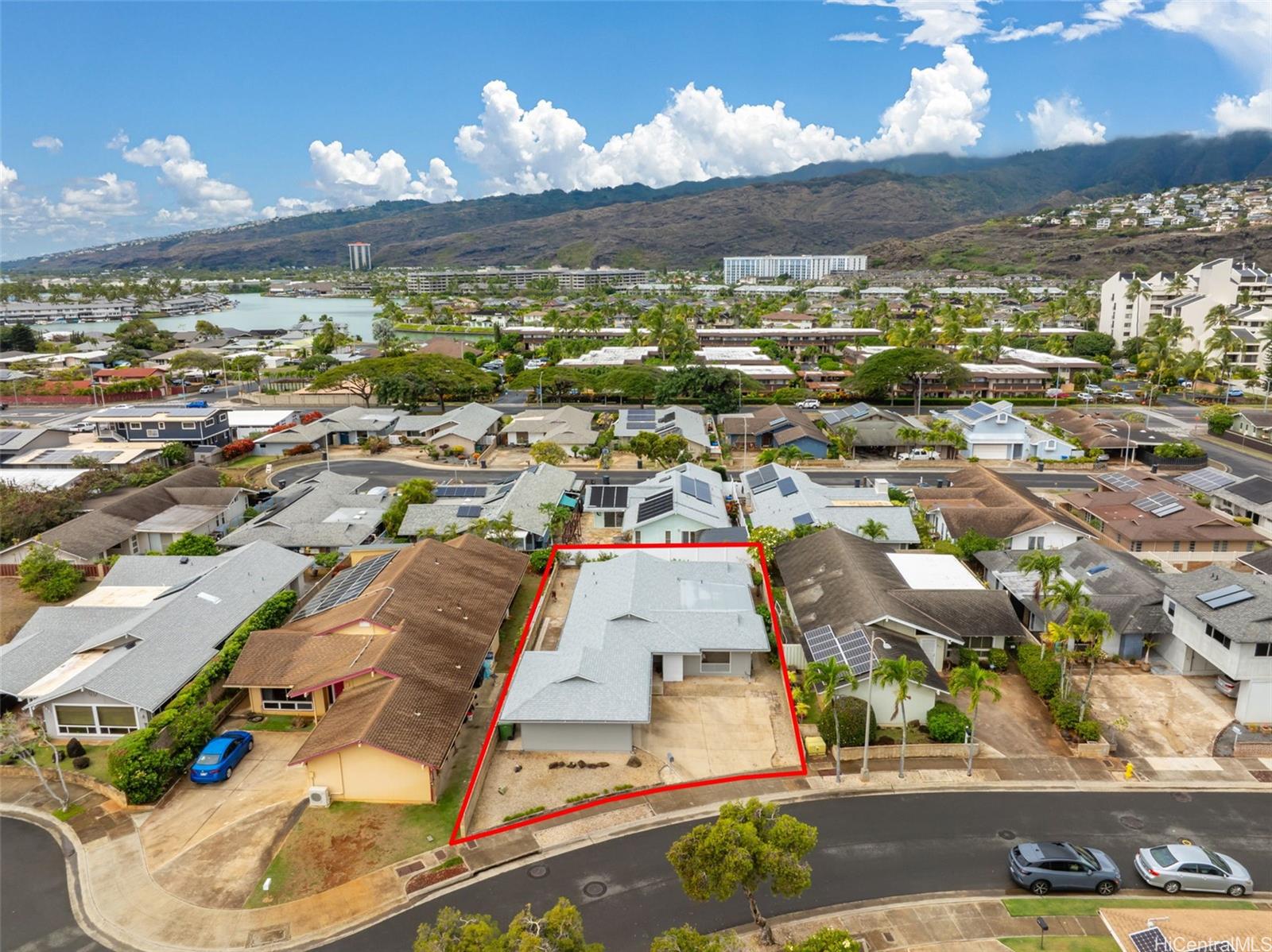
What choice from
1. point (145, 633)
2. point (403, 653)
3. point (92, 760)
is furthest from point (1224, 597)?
point (145, 633)

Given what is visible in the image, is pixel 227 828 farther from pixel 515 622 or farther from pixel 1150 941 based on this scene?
pixel 1150 941

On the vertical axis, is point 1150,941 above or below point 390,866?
below

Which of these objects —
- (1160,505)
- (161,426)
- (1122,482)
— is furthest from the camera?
(161,426)

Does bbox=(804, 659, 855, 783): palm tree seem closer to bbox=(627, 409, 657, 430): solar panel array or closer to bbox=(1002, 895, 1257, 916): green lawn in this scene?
bbox=(1002, 895, 1257, 916): green lawn

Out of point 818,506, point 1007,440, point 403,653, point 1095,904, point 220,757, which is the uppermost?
point 403,653

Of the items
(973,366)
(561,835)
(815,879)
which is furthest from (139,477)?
(973,366)

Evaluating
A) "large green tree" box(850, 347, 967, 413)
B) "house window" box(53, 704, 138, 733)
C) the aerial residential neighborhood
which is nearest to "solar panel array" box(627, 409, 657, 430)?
the aerial residential neighborhood
